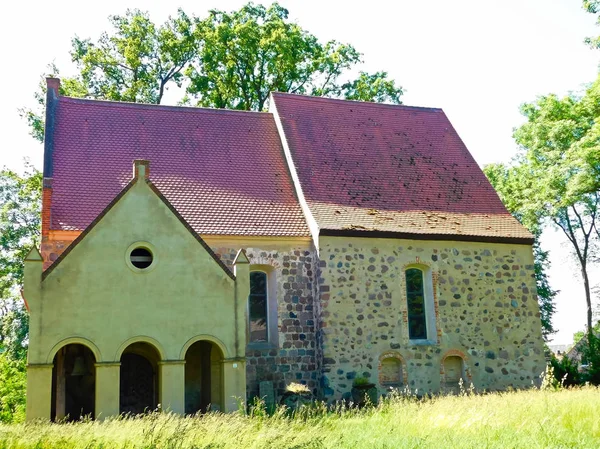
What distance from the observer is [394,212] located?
2073 centimetres

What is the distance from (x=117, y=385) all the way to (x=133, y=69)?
804 inches

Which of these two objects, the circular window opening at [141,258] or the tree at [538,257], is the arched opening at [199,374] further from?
the tree at [538,257]

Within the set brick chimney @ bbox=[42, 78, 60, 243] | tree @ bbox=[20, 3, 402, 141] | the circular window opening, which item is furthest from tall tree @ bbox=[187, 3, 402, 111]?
the circular window opening

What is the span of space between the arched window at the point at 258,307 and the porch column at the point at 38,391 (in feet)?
20.7

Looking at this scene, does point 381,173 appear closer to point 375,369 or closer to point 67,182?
point 375,369

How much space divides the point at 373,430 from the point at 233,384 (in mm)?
3714

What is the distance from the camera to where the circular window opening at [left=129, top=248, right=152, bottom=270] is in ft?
50.3

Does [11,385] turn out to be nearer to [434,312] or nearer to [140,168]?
[140,168]

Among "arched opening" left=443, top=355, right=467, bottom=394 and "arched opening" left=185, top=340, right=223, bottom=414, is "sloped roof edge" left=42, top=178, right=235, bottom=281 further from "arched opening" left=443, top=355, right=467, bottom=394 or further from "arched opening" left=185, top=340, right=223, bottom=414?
"arched opening" left=443, top=355, right=467, bottom=394

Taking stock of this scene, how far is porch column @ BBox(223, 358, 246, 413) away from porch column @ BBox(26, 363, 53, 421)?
348 cm

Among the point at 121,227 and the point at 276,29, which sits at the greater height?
the point at 276,29

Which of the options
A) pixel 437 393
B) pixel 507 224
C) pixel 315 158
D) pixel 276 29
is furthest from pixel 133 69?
pixel 437 393

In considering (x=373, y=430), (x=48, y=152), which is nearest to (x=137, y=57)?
Answer: (x=48, y=152)

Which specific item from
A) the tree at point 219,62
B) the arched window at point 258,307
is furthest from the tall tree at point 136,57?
the arched window at point 258,307
